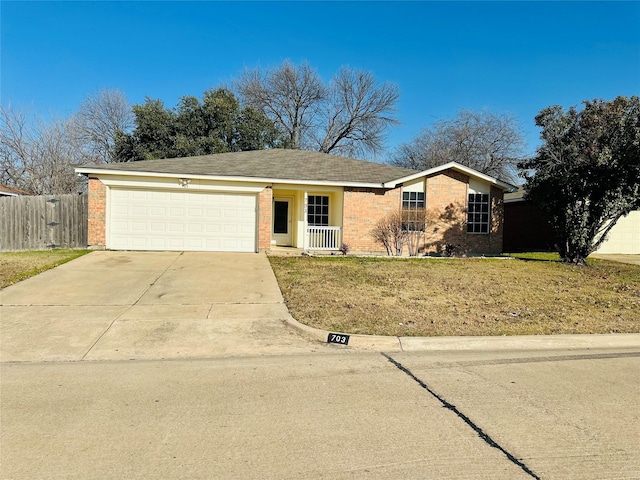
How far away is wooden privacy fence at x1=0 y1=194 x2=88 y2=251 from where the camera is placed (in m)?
14.5

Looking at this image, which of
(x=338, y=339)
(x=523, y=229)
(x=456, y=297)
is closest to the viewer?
(x=338, y=339)

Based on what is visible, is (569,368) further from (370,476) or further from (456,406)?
(370,476)

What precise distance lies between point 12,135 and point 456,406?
33911 mm

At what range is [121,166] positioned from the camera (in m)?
14.7

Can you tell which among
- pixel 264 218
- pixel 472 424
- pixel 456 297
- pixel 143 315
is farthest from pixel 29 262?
pixel 472 424

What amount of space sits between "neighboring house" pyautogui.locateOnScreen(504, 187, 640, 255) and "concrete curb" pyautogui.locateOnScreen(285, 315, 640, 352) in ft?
39.6

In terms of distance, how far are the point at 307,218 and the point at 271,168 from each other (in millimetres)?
2398

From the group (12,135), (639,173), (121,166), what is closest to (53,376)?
(121,166)

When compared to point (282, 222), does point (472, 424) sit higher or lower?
lower

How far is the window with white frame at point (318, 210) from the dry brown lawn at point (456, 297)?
3.91 meters

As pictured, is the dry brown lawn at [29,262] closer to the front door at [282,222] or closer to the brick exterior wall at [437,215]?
the front door at [282,222]

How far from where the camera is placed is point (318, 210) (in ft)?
57.2

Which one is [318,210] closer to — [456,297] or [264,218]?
[264,218]

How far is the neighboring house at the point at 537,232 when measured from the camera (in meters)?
19.2
